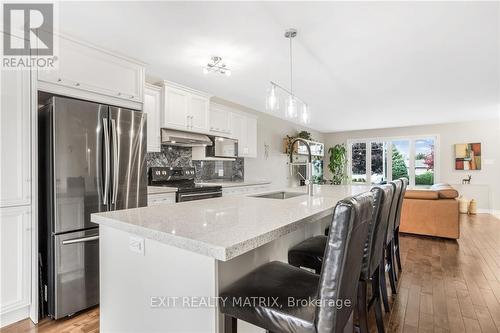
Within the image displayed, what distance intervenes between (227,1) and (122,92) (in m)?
1.40

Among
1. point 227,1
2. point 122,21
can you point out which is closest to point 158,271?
point 227,1

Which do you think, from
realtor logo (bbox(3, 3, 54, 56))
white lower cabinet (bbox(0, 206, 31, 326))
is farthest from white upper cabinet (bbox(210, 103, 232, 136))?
white lower cabinet (bbox(0, 206, 31, 326))

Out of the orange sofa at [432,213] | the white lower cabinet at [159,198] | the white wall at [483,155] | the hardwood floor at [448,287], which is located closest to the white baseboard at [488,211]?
the white wall at [483,155]

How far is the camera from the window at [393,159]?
24.7ft

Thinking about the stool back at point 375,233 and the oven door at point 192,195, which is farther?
the oven door at point 192,195

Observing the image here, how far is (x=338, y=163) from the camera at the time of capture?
28.1ft

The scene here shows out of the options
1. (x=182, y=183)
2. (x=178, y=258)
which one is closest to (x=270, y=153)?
(x=182, y=183)

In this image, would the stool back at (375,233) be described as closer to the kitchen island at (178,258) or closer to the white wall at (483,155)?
the kitchen island at (178,258)

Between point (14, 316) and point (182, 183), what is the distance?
2173mm

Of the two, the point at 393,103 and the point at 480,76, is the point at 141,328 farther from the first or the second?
the point at 393,103

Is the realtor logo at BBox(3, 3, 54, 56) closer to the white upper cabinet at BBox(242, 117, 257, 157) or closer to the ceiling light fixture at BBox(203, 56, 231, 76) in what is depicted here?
the ceiling light fixture at BBox(203, 56, 231, 76)

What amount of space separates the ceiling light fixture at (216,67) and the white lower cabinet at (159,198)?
4.85ft

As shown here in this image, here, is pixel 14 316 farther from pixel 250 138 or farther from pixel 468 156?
pixel 468 156

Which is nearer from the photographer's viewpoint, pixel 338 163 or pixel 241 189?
pixel 241 189
